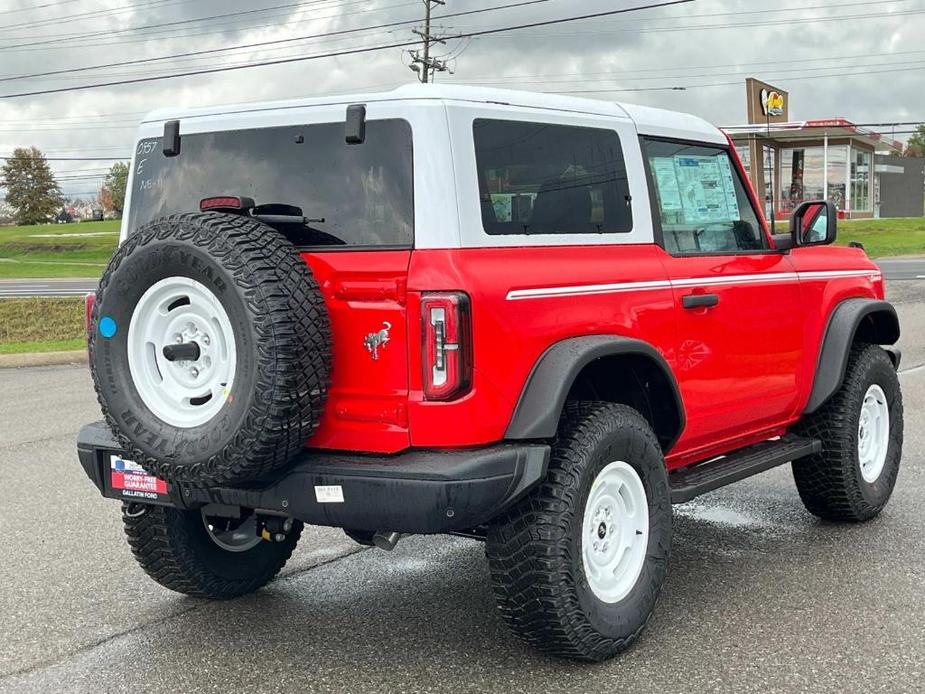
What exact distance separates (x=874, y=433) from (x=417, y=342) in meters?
3.41

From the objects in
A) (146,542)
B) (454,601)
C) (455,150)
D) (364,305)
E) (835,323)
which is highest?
(455,150)

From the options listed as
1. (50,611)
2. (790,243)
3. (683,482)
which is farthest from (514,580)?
(790,243)

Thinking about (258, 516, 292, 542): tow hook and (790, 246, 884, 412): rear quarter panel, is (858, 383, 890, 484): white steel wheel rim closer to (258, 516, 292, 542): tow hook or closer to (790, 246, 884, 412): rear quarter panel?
(790, 246, 884, 412): rear quarter panel

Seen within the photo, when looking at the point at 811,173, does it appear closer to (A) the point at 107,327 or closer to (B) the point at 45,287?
(B) the point at 45,287

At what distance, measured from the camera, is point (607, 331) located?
13.6 ft

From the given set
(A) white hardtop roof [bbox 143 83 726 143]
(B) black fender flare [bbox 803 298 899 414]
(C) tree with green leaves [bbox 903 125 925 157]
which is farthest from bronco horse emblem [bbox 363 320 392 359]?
(C) tree with green leaves [bbox 903 125 925 157]

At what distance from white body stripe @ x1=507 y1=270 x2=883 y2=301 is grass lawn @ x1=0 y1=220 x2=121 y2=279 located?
34.6 metres

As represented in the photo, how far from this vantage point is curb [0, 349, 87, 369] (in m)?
13.4

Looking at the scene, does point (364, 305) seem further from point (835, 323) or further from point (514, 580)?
point (835, 323)

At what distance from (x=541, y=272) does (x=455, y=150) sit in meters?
0.51

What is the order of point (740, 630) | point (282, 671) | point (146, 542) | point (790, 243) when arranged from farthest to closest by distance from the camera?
point (790, 243)
point (146, 542)
point (740, 630)
point (282, 671)

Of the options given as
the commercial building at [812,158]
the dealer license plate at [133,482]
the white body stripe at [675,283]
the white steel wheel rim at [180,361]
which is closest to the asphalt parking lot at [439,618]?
the dealer license plate at [133,482]

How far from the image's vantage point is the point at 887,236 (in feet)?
148

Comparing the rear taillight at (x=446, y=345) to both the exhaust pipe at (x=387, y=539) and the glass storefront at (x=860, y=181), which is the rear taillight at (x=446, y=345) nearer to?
the exhaust pipe at (x=387, y=539)
